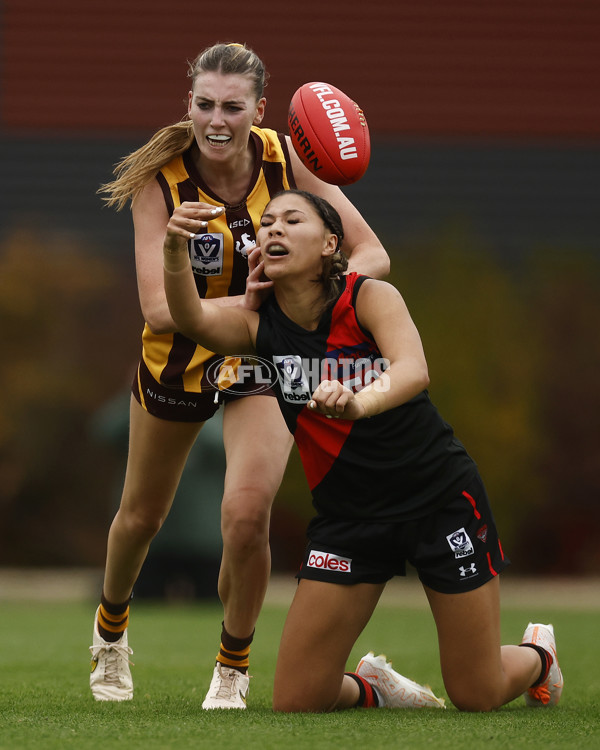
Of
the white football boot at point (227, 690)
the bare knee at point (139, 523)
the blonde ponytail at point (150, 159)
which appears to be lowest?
the white football boot at point (227, 690)

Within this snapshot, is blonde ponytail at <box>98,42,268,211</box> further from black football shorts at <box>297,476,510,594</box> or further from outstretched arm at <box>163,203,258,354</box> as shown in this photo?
black football shorts at <box>297,476,510,594</box>

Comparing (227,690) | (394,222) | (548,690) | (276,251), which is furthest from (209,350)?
(394,222)

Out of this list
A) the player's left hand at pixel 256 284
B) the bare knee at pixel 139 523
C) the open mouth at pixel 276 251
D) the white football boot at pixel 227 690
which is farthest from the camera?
the bare knee at pixel 139 523

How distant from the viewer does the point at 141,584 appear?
37.5 feet

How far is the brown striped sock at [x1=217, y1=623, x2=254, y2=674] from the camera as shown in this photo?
4.74 m

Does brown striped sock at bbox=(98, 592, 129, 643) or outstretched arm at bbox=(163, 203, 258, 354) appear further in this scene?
brown striped sock at bbox=(98, 592, 129, 643)

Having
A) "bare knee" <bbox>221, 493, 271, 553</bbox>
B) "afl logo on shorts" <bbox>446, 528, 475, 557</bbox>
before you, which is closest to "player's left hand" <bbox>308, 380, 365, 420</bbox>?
"afl logo on shorts" <bbox>446, 528, 475, 557</bbox>

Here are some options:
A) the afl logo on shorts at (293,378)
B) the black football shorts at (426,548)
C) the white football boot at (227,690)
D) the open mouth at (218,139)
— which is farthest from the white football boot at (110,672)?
the open mouth at (218,139)

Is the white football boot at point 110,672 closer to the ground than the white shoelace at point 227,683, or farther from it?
closer to the ground

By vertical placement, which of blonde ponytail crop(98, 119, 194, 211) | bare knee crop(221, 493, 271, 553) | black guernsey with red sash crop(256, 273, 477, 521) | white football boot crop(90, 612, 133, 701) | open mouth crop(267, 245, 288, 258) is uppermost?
blonde ponytail crop(98, 119, 194, 211)

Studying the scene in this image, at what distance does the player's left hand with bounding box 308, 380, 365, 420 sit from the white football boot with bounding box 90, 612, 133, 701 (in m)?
1.91

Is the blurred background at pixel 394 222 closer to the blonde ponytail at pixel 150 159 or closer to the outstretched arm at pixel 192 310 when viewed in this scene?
the blonde ponytail at pixel 150 159

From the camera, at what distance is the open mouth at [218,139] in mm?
4527

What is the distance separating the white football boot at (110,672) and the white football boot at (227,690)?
0.46 metres
